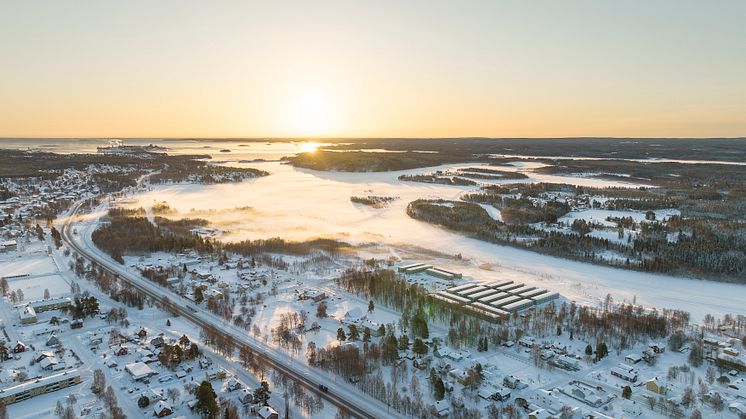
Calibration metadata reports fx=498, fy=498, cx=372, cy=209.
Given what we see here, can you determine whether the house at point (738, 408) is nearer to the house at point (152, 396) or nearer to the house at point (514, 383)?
the house at point (514, 383)

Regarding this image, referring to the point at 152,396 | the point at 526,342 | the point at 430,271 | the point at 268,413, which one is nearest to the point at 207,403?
the point at 268,413

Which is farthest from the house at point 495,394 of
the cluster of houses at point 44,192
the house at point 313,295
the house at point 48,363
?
the cluster of houses at point 44,192

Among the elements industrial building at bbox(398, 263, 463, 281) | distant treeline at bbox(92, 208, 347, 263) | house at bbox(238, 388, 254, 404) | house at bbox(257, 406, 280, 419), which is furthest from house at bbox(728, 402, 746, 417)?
distant treeline at bbox(92, 208, 347, 263)

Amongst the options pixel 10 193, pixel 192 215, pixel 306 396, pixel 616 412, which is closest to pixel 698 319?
pixel 616 412

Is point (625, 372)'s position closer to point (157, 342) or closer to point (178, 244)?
point (157, 342)

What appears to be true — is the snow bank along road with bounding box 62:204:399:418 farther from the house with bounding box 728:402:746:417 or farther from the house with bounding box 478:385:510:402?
the house with bounding box 728:402:746:417

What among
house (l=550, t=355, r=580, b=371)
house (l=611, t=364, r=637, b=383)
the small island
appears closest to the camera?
house (l=611, t=364, r=637, b=383)
